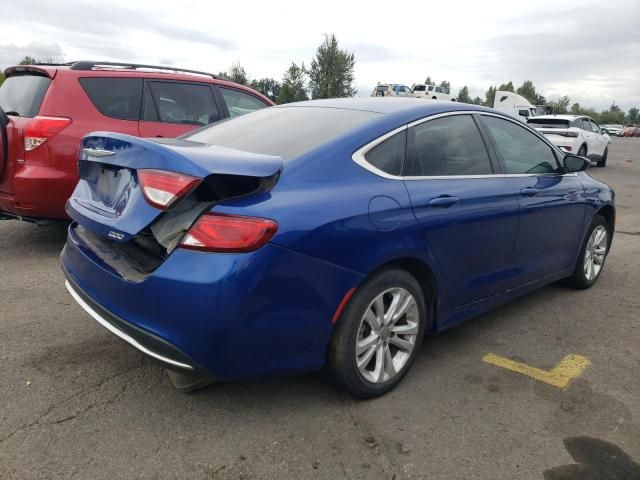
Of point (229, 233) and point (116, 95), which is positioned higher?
point (116, 95)

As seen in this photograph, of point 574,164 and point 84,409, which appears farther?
point 574,164

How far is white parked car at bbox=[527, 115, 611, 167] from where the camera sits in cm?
1544

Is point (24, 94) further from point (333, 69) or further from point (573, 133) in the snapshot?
point (333, 69)

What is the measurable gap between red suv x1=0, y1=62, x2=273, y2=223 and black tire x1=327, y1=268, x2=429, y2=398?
3349 millimetres

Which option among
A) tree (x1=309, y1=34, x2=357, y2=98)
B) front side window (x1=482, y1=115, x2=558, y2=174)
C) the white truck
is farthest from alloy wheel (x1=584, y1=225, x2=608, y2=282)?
tree (x1=309, y1=34, x2=357, y2=98)

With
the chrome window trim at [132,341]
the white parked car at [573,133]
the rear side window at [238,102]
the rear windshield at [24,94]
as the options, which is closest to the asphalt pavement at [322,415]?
the chrome window trim at [132,341]

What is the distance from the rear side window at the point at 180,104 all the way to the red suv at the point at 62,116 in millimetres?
11

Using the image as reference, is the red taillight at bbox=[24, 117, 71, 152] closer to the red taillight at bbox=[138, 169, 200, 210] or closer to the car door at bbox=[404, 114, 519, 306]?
the red taillight at bbox=[138, 169, 200, 210]

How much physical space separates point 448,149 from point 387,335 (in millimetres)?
1210

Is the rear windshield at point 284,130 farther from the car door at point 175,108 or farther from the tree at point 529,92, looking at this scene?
the tree at point 529,92

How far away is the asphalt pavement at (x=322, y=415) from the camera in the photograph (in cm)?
231

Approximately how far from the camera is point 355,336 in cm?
263

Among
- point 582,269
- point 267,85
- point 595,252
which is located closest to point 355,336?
point 582,269

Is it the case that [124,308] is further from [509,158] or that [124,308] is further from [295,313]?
[509,158]
